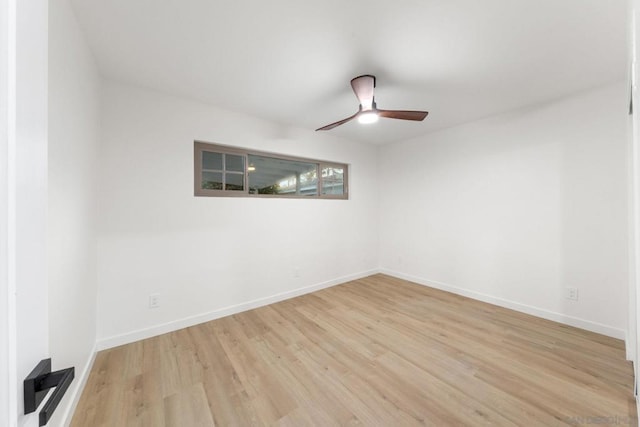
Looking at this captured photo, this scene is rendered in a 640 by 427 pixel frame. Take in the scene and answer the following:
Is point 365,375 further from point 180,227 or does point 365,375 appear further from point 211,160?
point 211,160

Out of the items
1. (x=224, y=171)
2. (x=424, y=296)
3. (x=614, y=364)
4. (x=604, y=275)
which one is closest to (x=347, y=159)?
(x=224, y=171)

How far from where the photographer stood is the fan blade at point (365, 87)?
2131 mm

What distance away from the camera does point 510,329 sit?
8.11 feet

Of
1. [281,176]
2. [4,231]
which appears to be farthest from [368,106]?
[4,231]

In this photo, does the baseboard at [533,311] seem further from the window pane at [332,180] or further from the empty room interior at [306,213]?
the window pane at [332,180]

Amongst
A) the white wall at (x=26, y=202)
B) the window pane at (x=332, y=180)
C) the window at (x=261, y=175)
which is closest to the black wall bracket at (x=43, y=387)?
the white wall at (x=26, y=202)

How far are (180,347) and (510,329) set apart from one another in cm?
313

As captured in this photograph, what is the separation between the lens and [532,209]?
2.80 meters

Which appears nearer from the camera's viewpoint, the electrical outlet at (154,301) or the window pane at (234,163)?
the electrical outlet at (154,301)

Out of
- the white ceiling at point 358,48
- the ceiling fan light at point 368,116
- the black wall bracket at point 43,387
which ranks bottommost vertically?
the black wall bracket at point 43,387

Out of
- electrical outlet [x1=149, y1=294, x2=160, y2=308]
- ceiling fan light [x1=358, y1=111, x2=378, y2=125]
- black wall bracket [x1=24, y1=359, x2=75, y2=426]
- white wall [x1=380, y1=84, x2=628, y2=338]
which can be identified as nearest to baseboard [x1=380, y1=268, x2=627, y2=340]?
white wall [x1=380, y1=84, x2=628, y2=338]

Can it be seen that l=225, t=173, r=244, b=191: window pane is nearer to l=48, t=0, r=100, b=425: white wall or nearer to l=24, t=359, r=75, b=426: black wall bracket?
l=48, t=0, r=100, b=425: white wall

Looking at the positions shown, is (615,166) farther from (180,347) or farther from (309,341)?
(180,347)

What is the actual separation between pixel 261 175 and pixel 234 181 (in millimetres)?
372
